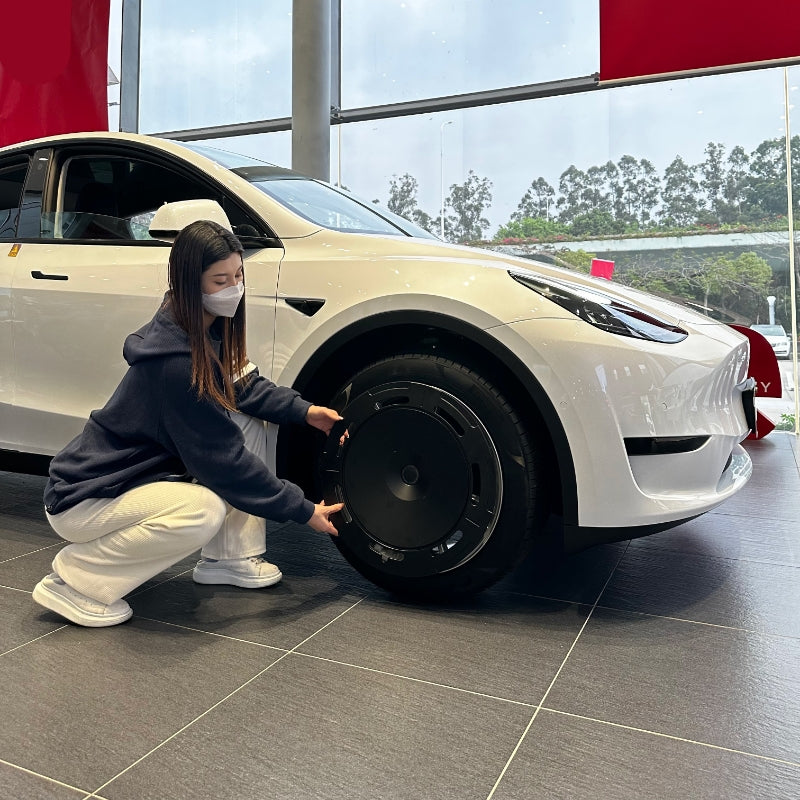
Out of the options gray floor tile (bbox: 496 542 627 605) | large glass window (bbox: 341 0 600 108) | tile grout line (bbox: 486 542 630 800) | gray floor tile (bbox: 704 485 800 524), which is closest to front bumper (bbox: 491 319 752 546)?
tile grout line (bbox: 486 542 630 800)

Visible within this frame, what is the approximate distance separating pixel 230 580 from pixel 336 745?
0.93 m

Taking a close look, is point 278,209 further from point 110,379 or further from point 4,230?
point 4,230

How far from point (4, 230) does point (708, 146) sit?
484 cm

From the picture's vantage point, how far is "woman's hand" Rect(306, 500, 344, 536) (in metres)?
1.95

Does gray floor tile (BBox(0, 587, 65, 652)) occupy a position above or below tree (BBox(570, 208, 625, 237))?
below

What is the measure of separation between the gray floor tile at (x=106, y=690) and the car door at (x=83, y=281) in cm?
79

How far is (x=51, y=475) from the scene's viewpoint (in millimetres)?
1990

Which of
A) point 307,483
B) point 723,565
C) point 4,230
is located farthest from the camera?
point 4,230

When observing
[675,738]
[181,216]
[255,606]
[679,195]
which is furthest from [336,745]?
[679,195]

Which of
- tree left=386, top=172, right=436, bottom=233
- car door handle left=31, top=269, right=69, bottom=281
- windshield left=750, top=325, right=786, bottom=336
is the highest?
tree left=386, top=172, right=436, bottom=233

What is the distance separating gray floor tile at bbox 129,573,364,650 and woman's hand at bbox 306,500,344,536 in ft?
0.74

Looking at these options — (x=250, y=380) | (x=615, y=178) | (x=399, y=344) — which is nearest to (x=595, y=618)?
(x=399, y=344)

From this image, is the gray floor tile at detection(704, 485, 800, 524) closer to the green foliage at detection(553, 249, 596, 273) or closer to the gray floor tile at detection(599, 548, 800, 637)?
the gray floor tile at detection(599, 548, 800, 637)

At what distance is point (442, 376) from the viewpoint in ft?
6.49
